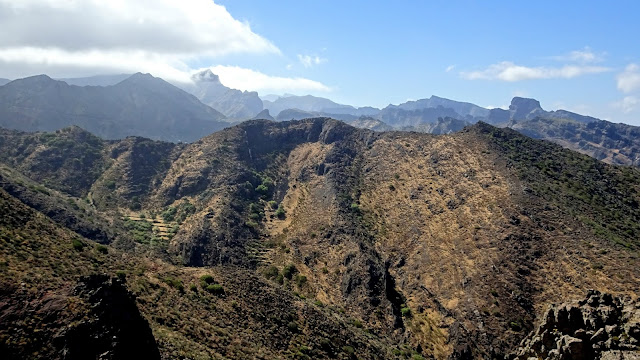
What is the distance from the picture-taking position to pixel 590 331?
88.4ft

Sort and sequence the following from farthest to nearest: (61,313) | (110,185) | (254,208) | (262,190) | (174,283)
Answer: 1. (110,185)
2. (262,190)
3. (254,208)
4. (174,283)
5. (61,313)

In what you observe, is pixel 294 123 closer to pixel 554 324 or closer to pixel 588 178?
pixel 588 178

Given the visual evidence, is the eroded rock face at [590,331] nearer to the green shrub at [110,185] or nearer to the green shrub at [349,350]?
the green shrub at [349,350]

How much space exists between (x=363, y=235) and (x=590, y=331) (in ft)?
183

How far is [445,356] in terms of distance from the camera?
53.9m

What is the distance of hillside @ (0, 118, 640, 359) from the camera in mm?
43156

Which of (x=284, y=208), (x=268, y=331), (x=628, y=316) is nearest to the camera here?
(x=628, y=316)

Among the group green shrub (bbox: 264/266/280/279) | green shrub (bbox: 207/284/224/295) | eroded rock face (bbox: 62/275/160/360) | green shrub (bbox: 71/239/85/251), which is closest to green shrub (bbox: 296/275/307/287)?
green shrub (bbox: 264/266/280/279)

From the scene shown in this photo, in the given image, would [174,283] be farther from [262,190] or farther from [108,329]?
[262,190]

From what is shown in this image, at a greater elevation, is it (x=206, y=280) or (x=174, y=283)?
(x=174, y=283)

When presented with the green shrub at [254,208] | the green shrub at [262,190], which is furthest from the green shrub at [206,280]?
the green shrub at [262,190]

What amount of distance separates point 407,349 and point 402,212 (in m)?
38.9

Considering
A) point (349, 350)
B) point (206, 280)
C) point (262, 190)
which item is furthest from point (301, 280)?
point (262, 190)

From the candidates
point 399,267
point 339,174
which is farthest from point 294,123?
point 399,267
